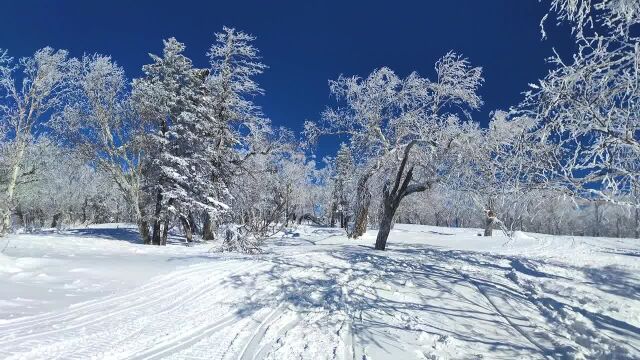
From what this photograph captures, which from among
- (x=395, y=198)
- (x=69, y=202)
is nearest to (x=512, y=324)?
(x=395, y=198)

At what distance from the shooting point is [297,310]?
6.53 m

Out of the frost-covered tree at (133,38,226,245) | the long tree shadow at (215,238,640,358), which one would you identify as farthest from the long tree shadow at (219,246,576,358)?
the frost-covered tree at (133,38,226,245)

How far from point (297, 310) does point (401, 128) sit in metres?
13.3

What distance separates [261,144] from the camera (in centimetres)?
2120

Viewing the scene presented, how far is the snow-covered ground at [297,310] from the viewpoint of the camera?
488 cm

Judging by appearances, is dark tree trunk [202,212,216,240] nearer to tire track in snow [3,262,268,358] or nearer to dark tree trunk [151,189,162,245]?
dark tree trunk [151,189,162,245]

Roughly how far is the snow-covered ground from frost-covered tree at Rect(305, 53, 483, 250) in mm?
6221

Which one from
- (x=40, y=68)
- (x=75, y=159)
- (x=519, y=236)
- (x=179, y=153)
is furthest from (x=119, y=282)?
(x=519, y=236)

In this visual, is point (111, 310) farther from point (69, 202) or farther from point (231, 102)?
point (69, 202)

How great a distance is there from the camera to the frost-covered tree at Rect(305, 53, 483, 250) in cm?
1631

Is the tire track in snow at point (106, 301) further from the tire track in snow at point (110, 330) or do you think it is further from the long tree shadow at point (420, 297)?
the long tree shadow at point (420, 297)

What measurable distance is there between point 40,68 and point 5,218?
7.32 meters

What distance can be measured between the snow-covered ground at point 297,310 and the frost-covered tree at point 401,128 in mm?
6221

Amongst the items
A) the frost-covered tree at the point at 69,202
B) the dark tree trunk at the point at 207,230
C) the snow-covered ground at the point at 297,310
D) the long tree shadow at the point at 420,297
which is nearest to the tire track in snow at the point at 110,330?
the snow-covered ground at the point at 297,310
